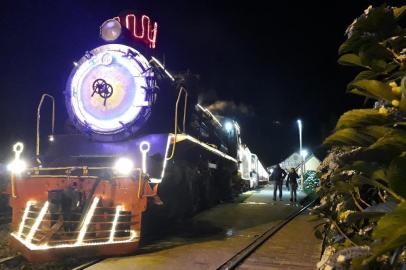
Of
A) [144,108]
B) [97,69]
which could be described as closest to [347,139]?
[144,108]

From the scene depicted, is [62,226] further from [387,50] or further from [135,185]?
[387,50]

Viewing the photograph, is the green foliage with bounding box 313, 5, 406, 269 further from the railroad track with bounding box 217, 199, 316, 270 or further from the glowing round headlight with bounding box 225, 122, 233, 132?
the glowing round headlight with bounding box 225, 122, 233, 132

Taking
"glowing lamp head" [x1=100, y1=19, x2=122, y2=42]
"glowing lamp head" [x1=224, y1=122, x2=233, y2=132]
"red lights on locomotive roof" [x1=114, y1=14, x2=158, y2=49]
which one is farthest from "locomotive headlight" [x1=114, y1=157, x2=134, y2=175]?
"glowing lamp head" [x1=224, y1=122, x2=233, y2=132]

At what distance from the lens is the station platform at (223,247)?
20.3 feet

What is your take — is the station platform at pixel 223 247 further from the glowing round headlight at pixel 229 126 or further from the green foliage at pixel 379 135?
the glowing round headlight at pixel 229 126

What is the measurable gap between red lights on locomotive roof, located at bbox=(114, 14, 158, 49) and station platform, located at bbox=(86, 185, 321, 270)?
13.0ft

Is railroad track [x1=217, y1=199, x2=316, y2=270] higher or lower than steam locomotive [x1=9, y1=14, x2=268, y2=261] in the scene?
lower

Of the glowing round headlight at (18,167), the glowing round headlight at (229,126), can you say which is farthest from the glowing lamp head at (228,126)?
the glowing round headlight at (18,167)

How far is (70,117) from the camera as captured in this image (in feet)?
30.0

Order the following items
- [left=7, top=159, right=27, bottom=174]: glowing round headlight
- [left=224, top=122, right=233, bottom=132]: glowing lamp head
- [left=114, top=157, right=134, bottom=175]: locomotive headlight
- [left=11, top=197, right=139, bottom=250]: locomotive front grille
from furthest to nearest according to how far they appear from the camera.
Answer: [left=224, top=122, right=233, bottom=132]: glowing lamp head, [left=7, top=159, right=27, bottom=174]: glowing round headlight, [left=114, top=157, right=134, bottom=175]: locomotive headlight, [left=11, top=197, right=139, bottom=250]: locomotive front grille

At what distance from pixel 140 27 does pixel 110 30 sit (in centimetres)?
66

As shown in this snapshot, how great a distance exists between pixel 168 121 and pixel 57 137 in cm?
243

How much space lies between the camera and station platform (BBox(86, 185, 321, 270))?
618cm

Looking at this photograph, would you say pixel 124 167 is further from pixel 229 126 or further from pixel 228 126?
pixel 229 126
